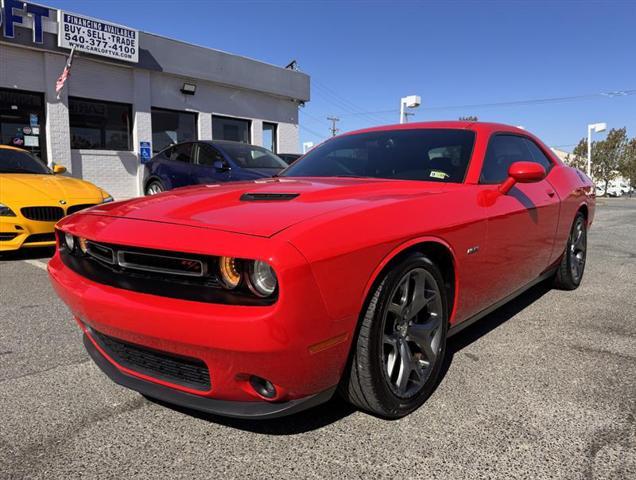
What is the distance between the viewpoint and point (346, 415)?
87.3 inches

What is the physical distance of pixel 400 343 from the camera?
2225 mm

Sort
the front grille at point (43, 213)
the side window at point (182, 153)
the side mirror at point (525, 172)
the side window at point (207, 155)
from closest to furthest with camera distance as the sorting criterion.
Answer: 1. the side mirror at point (525, 172)
2. the front grille at point (43, 213)
3. the side window at point (207, 155)
4. the side window at point (182, 153)

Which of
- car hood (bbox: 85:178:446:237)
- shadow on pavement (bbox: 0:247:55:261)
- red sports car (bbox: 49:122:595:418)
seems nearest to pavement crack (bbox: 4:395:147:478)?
red sports car (bbox: 49:122:595:418)

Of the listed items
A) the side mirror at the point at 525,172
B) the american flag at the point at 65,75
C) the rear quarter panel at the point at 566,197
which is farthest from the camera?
the american flag at the point at 65,75

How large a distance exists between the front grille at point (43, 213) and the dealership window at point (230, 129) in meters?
9.74

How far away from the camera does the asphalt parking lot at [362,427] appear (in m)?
1.84

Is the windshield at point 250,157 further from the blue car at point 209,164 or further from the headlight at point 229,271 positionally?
the headlight at point 229,271

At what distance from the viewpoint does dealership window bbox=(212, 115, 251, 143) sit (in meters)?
15.2

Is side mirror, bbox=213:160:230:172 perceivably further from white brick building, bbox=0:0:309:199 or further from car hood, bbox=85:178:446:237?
white brick building, bbox=0:0:309:199

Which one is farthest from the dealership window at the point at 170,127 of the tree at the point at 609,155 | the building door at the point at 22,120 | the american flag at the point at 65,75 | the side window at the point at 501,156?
the tree at the point at 609,155

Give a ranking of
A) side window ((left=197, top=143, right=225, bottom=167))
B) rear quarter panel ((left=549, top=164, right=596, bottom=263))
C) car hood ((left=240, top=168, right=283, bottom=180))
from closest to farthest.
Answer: rear quarter panel ((left=549, top=164, right=596, bottom=263))
car hood ((left=240, top=168, right=283, bottom=180))
side window ((left=197, top=143, right=225, bottom=167))

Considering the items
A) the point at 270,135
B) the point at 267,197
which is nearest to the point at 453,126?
the point at 267,197

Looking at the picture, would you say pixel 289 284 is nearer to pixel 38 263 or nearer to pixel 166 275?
pixel 166 275

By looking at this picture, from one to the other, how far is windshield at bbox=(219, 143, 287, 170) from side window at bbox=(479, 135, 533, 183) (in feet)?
14.8
